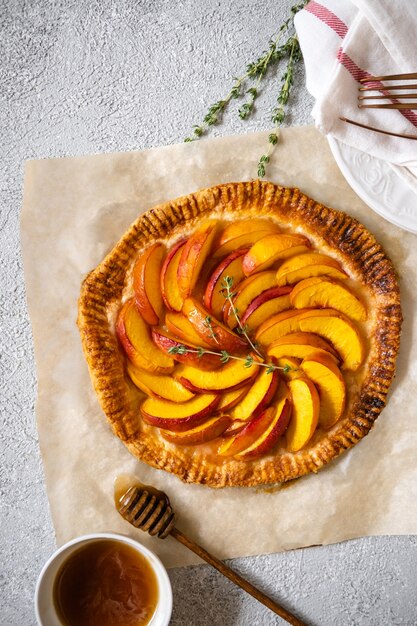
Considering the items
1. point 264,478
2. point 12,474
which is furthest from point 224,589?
point 12,474

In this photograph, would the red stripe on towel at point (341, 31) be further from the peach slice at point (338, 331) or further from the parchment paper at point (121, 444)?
the peach slice at point (338, 331)

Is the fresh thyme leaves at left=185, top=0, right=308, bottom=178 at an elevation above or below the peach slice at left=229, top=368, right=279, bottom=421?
above

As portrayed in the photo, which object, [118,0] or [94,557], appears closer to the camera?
[94,557]

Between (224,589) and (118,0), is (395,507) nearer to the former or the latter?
(224,589)

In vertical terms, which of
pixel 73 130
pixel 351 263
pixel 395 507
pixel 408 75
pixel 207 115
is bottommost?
pixel 395 507

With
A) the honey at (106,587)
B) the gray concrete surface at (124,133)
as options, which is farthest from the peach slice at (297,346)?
the honey at (106,587)

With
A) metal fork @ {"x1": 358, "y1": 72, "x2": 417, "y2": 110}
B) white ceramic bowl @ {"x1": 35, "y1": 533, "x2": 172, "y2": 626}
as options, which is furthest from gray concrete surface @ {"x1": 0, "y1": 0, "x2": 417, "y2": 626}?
metal fork @ {"x1": 358, "y1": 72, "x2": 417, "y2": 110}

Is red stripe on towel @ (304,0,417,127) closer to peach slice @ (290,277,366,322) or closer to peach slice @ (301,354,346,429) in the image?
peach slice @ (290,277,366,322)
